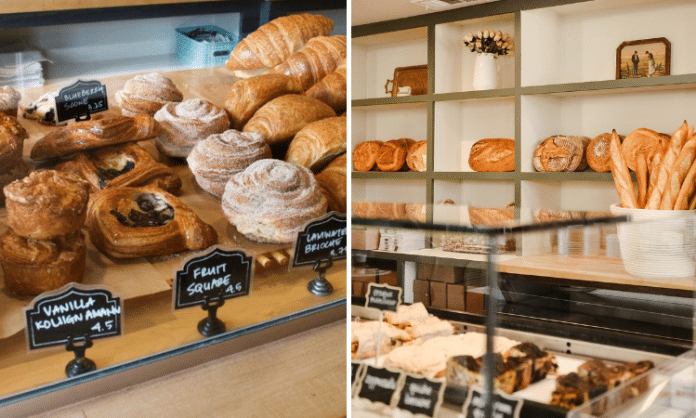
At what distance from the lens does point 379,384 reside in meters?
1.01

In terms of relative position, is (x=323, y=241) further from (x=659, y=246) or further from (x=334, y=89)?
(x=659, y=246)

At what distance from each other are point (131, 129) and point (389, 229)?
484 mm

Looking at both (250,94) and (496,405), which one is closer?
(496,405)

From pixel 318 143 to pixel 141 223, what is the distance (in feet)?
1.36

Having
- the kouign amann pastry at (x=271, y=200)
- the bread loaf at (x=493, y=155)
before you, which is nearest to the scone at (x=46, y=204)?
the kouign amann pastry at (x=271, y=200)

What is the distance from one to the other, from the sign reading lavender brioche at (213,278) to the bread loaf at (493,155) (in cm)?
89

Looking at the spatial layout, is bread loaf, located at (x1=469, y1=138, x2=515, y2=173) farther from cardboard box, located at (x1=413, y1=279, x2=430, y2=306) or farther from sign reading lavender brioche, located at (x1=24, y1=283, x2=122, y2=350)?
sign reading lavender brioche, located at (x1=24, y1=283, x2=122, y2=350)

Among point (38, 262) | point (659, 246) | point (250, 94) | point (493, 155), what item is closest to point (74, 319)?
A: point (38, 262)

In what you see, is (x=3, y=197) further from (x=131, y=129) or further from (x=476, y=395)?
(x=476, y=395)

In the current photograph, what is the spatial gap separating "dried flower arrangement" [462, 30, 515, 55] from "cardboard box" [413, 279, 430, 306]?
1.05m

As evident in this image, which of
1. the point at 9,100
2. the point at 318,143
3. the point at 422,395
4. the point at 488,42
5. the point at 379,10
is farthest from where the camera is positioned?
the point at 488,42

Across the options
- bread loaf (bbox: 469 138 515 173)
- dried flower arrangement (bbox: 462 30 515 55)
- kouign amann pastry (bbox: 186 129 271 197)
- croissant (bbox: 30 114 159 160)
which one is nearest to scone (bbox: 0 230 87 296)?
croissant (bbox: 30 114 159 160)

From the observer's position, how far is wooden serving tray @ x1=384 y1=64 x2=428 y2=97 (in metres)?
1.56

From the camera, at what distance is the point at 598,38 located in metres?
1.78
